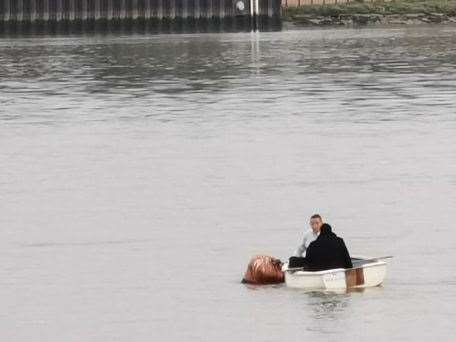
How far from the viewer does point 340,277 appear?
37.1 metres

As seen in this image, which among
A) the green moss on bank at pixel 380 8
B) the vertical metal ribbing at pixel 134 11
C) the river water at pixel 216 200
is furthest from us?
the green moss on bank at pixel 380 8

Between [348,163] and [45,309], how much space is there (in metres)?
24.6

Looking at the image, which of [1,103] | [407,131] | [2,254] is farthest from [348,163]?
[1,103]

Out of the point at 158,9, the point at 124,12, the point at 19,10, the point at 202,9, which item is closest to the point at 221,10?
the point at 202,9

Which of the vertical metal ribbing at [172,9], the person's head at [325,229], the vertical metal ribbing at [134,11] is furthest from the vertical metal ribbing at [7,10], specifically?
the person's head at [325,229]

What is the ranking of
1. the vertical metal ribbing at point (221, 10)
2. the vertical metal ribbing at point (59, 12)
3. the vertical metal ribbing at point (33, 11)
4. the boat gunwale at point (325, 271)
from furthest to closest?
1. the vertical metal ribbing at point (59, 12)
2. the vertical metal ribbing at point (221, 10)
3. the vertical metal ribbing at point (33, 11)
4. the boat gunwale at point (325, 271)

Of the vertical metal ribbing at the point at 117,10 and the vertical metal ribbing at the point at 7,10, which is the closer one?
the vertical metal ribbing at the point at 117,10

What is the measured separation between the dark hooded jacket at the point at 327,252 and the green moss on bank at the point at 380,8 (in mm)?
130436

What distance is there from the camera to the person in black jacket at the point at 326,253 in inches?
1438

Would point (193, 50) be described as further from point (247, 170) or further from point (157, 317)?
point (157, 317)

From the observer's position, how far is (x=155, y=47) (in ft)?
466

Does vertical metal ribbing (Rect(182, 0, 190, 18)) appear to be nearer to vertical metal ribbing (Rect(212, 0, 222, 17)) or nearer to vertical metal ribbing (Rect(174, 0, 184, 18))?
vertical metal ribbing (Rect(174, 0, 184, 18))

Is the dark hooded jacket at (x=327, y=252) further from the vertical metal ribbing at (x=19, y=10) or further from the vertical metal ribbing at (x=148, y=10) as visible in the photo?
the vertical metal ribbing at (x=19, y=10)

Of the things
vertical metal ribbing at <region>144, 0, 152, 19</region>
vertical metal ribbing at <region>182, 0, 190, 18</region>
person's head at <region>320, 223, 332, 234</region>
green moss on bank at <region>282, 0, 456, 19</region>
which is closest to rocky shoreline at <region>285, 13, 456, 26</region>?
green moss on bank at <region>282, 0, 456, 19</region>
